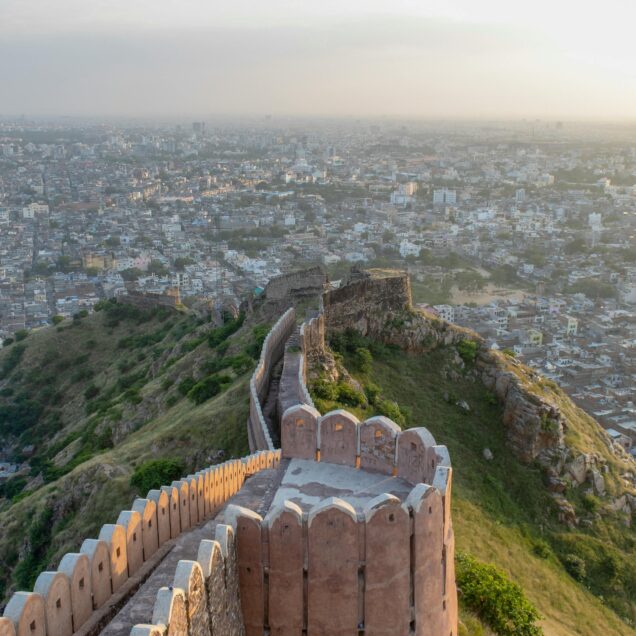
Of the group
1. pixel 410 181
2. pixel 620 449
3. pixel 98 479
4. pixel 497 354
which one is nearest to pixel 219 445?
pixel 98 479

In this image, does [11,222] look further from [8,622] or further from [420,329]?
[8,622]

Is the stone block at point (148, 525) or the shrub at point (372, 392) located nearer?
the stone block at point (148, 525)

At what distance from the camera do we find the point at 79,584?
6023 millimetres

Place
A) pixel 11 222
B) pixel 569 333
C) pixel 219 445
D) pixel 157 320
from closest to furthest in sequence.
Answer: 1. pixel 219 445
2. pixel 157 320
3. pixel 569 333
4. pixel 11 222

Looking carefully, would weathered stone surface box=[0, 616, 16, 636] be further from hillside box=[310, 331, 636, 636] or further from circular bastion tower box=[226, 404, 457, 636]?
hillside box=[310, 331, 636, 636]

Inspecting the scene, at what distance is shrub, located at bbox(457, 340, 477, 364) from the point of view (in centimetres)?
2228

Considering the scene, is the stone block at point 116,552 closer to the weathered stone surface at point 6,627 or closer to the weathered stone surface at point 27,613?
the weathered stone surface at point 27,613

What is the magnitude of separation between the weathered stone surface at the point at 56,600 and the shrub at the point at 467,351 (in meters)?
17.4

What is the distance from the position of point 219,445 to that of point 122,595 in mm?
9776

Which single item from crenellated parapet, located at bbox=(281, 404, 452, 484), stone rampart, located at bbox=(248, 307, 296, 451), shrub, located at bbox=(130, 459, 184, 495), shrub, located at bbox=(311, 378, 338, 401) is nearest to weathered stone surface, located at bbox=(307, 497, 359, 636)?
Answer: crenellated parapet, located at bbox=(281, 404, 452, 484)

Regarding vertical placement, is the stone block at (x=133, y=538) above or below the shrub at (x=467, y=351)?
above

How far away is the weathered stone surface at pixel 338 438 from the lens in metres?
8.36

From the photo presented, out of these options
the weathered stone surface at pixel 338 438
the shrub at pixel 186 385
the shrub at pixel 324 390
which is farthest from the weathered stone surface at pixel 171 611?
the shrub at pixel 186 385

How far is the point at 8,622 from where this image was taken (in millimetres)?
5059
